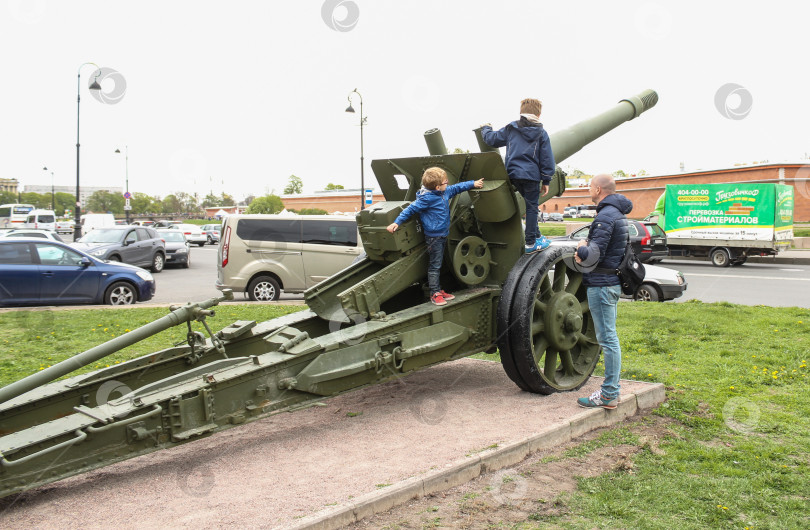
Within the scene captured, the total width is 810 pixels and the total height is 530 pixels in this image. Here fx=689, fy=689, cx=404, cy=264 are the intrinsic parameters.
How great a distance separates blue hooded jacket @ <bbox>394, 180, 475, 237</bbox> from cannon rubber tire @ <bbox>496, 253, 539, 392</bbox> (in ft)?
2.17

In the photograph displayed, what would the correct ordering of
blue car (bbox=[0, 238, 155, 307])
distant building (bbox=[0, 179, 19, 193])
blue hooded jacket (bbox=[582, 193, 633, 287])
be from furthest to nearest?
distant building (bbox=[0, 179, 19, 193]) < blue car (bbox=[0, 238, 155, 307]) < blue hooded jacket (bbox=[582, 193, 633, 287])

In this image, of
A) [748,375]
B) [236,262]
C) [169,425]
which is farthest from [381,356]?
[236,262]

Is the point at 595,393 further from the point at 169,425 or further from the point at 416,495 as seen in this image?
the point at 169,425

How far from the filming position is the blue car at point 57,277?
12.5 meters

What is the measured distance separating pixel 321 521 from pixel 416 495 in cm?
66

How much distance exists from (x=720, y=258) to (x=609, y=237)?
20585 mm

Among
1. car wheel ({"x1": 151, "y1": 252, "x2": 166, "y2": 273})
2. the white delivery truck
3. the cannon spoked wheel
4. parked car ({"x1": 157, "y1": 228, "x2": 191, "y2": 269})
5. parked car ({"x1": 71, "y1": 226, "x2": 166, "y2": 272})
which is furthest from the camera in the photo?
parked car ({"x1": 157, "y1": 228, "x2": 191, "y2": 269})

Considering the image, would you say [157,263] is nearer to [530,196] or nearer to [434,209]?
[434,209]

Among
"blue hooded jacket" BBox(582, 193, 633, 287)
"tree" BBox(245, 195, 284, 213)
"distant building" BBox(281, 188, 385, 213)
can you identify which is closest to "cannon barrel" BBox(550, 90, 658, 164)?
"blue hooded jacket" BBox(582, 193, 633, 287)

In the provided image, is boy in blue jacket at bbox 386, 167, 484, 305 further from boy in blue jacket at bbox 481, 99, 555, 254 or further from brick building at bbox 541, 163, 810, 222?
brick building at bbox 541, 163, 810, 222

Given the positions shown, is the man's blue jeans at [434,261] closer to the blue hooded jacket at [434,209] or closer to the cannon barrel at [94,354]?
the blue hooded jacket at [434,209]

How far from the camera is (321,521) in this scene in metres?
3.50

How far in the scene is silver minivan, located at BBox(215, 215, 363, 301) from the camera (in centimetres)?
1373

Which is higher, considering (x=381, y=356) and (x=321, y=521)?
(x=381, y=356)
